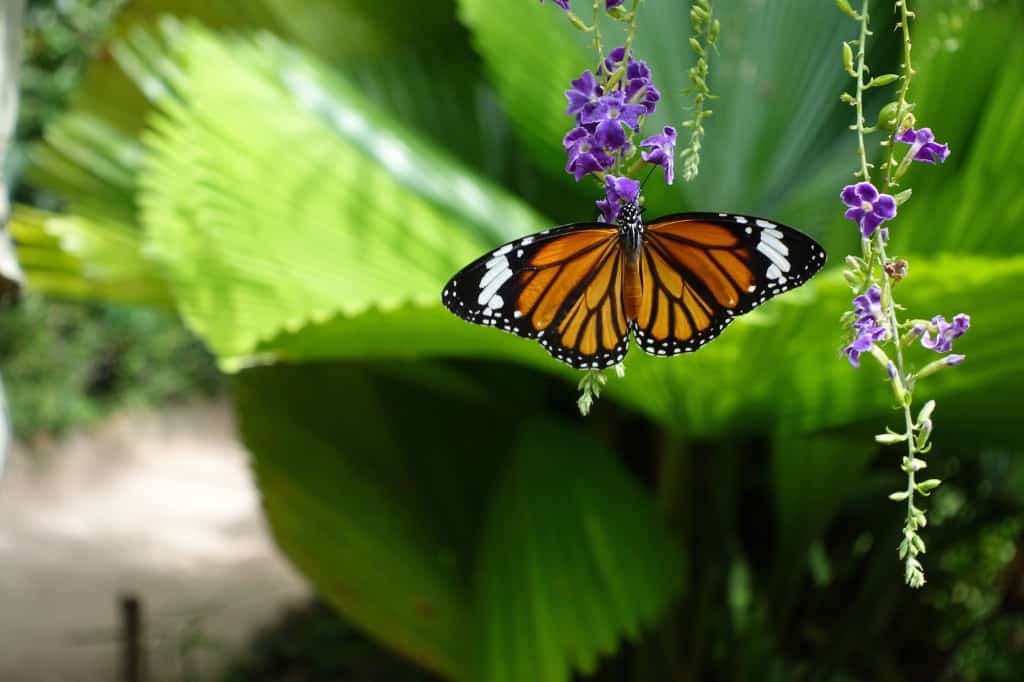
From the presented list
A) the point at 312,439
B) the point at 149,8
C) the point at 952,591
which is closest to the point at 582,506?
the point at 312,439

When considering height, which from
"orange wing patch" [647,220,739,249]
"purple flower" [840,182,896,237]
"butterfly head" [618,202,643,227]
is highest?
"orange wing patch" [647,220,739,249]

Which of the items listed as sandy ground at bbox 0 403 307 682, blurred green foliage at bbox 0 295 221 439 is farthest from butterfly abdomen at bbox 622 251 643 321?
blurred green foliage at bbox 0 295 221 439

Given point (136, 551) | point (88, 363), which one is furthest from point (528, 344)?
point (88, 363)

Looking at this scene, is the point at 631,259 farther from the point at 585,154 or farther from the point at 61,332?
the point at 61,332

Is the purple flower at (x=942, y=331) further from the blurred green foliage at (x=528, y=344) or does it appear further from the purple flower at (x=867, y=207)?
the blurred green foliage at (x=528, y=344)

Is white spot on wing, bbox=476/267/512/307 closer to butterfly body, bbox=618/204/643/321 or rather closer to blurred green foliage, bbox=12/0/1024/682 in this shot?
butterfly body, bbox=618/204/643/321

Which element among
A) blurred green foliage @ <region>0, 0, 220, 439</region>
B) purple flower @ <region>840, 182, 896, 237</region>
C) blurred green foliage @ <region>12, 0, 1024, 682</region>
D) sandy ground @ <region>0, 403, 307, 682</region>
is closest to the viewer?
purple flower @ <region>840, 182, 896, 237</region>

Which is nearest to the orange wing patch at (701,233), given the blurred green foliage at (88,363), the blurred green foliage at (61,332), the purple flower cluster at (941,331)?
the purple flower cluster at (941,331)
